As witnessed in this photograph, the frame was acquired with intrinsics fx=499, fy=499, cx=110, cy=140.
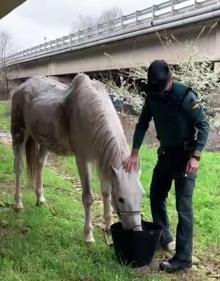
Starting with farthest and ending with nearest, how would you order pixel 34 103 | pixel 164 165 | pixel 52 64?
pixel 52 64 < pixel 34 103 < pixel 164 165

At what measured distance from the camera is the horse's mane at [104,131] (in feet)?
16.6

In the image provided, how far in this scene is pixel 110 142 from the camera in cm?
515

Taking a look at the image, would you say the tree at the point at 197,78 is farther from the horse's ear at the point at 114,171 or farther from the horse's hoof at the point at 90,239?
the horse's ear at the point at 114,171

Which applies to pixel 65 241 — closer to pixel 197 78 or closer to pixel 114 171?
pixel 114 171

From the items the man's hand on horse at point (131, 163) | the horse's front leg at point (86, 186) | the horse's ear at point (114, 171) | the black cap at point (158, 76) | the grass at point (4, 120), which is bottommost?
the grass at point (4, 120)

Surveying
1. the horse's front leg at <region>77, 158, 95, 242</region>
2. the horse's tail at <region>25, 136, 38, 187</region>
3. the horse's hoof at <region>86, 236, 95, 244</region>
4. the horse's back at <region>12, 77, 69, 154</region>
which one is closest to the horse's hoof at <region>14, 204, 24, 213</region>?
the horse's tail at <region>25, 136, 38, 187</region>

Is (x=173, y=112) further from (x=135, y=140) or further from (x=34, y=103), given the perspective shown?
(x=34, y=103)

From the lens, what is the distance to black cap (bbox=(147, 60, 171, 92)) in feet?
15.2

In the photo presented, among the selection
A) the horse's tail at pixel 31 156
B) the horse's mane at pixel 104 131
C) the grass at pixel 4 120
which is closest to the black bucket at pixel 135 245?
the horse's mane at pixel 104 131

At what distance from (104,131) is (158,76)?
96cm

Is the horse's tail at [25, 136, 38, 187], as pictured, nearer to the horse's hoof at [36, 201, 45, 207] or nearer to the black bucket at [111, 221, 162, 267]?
the horse's hoof at [36, 201, 45, 207]

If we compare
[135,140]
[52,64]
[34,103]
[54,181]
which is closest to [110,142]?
[135,140]

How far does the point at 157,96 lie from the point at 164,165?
2.46 feet

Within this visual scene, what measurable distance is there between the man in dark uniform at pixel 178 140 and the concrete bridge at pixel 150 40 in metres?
10.5
